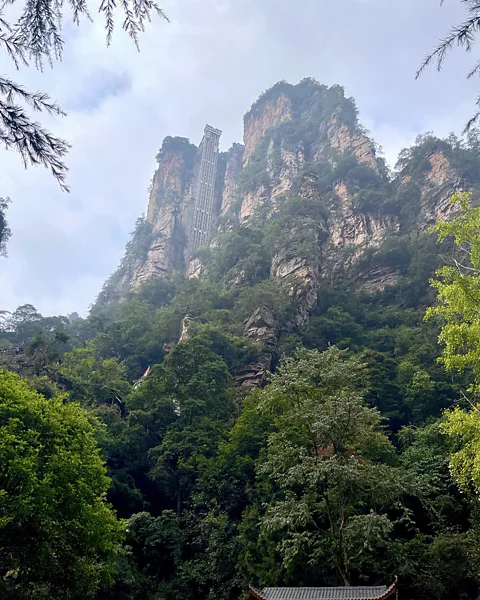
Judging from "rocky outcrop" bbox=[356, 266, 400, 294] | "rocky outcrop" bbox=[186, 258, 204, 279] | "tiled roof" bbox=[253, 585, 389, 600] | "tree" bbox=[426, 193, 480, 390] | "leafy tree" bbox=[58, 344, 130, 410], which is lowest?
"tiled roof" bbox=[253, 585, 389, 600]

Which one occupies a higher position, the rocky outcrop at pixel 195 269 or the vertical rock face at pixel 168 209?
the vertical rock face at pixel 168 209

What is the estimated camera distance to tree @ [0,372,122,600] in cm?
893

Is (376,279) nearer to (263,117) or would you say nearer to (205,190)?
(205,190)

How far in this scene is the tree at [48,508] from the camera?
8.93m

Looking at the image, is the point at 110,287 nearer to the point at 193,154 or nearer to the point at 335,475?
the point at 193,154

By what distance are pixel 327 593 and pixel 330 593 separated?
0.18ft

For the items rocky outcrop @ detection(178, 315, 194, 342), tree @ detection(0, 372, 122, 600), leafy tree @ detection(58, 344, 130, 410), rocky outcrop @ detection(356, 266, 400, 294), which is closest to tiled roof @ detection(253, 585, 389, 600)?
tree @ detection(0, 372, 122, 600)

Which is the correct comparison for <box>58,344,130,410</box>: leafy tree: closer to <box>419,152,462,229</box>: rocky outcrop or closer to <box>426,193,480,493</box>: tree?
<box>426,193,480,493</box>: tree

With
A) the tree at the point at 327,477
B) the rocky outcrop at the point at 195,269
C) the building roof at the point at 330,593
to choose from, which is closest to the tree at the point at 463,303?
the tree at the point at 327,477

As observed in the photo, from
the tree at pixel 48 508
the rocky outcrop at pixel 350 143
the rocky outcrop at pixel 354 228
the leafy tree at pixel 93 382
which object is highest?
the rocky outcrop at pixel 350 143

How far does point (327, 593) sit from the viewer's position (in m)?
7.82

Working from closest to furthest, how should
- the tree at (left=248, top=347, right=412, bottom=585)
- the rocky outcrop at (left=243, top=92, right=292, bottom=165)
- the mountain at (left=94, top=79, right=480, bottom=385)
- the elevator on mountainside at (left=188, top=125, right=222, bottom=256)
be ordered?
the tree at (left=248, top=347, right=412, bottom=585), the mountain at (left=94, top=79, right=480, bottom=385), the elevator on mountainside at (left=188, top=125, right=222, bottom=256), the rocky outcrop at (left=243, top=92, right=292, bottom=165)

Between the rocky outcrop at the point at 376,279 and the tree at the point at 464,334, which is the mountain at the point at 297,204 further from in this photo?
the tree at the point at 464,334

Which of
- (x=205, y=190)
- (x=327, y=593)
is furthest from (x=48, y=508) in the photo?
(x=205, y=190)
